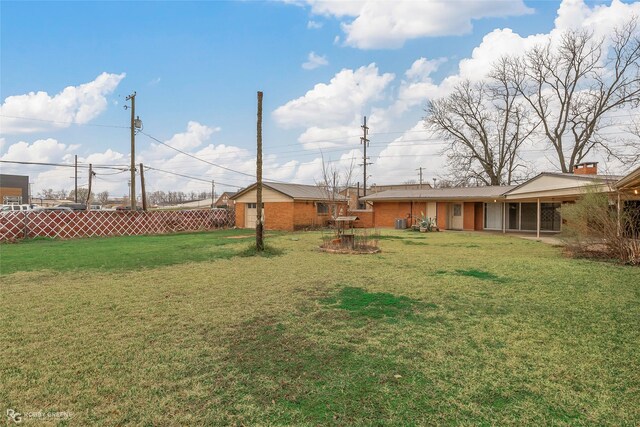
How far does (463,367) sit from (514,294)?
11.6ft

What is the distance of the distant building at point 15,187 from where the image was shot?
47.3 meters

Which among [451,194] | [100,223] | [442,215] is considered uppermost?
[451,194]

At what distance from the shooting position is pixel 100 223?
18.1m

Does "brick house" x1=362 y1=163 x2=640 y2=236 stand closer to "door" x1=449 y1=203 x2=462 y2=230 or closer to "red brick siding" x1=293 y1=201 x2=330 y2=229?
"door" x1=449 y1=203 x2=462 y2=230

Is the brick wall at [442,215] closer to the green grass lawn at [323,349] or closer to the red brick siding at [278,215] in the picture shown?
the red brick siding at [278,215]

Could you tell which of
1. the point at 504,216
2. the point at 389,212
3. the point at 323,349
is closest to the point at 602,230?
the point at 323,349

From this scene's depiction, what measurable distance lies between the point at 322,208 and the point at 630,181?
59.2 feet

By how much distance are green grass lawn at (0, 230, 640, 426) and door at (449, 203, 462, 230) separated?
16785mm

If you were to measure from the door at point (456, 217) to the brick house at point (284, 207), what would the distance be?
858 centimetres

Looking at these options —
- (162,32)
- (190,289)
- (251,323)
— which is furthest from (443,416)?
(162,32)

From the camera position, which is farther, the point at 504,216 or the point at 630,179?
the point at 504,216

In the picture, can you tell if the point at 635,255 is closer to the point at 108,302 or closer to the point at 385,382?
the point at 385,382

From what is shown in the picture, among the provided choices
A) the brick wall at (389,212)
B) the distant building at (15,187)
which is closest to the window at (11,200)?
the distant building at (15,187)

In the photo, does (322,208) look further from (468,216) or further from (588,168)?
(588,168)
